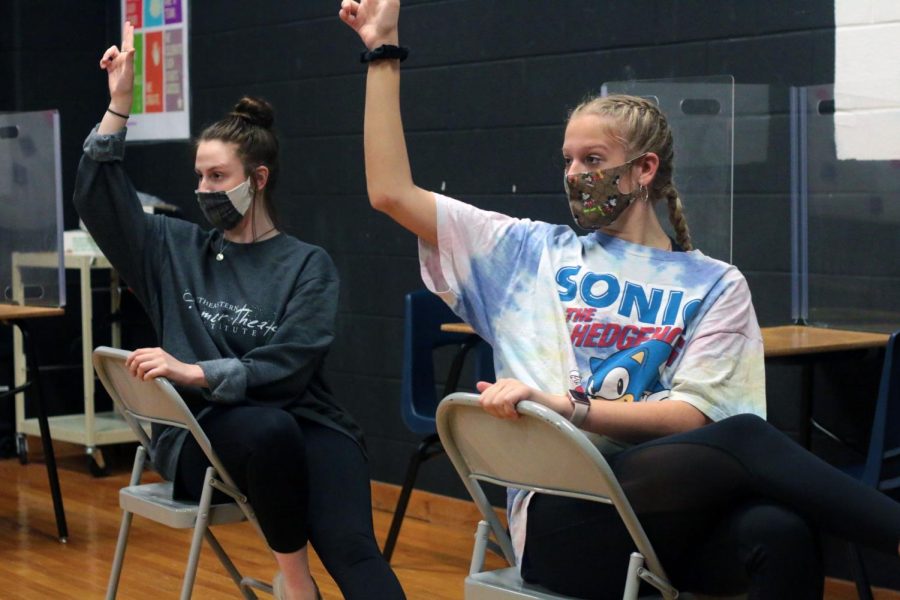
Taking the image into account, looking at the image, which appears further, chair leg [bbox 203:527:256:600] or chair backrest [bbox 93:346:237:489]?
chair leg [bbox 203:527:256:600]

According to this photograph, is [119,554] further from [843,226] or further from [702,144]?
[843,226]

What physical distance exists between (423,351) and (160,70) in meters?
2.25

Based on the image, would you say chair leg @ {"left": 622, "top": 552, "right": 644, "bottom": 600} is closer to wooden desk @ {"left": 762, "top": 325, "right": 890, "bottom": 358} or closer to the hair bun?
wooden desk @ {"left": 762, "top": 325, "right": 890, "bottom": 358}

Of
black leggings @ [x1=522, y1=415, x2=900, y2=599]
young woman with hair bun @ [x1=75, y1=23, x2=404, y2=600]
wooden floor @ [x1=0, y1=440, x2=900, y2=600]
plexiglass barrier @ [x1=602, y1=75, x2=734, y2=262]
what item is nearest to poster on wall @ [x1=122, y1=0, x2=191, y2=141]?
wooden floor @ [x1=0, y1=440, x2=900, y2=600]

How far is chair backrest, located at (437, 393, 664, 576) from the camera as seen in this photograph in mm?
1612

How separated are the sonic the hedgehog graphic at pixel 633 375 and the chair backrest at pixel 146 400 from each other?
778mm

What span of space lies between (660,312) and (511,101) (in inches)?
87.5

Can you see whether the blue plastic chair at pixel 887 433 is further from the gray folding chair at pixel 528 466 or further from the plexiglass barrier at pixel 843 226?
the gray folding chair at pixel 528 466

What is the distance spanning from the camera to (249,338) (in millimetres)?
2527

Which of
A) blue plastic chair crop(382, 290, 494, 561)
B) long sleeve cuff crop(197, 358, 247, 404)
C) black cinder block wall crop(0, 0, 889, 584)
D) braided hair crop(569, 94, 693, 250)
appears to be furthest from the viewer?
blue plastic chair crop(382, 290, 494, 561)

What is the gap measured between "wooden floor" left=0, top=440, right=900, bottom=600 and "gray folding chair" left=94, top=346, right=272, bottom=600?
0.80 metres

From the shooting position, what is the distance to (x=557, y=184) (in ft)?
12.7

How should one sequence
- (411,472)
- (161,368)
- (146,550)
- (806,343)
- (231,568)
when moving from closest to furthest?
(161,368) → (231,568) → (806,343) → (411,472) → (146,550)

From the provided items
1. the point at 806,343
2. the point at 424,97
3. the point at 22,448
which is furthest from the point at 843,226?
the point at 22,448
